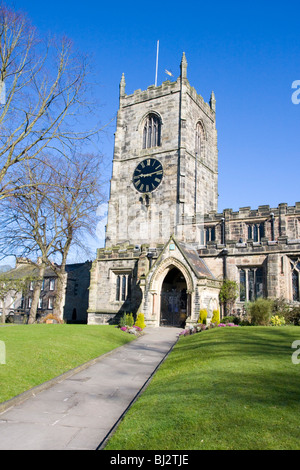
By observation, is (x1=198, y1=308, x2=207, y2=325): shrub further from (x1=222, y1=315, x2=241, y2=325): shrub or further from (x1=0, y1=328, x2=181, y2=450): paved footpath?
(x1=0, y1=328, x2=181, y2=450): paved footpath

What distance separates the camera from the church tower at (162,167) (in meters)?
37.4

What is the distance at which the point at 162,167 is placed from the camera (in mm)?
38875

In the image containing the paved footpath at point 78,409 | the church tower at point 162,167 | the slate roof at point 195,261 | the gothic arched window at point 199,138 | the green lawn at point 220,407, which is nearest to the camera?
the green lawn at point 220,407

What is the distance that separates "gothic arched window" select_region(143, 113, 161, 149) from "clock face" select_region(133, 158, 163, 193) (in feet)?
7.04

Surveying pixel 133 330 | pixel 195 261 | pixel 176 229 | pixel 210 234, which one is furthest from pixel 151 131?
pixel 133 330

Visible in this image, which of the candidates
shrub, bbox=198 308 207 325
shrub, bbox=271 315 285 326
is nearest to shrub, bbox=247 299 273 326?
shrub, bbox=271 315 285 326

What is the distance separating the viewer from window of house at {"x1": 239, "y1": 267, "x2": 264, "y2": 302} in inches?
963

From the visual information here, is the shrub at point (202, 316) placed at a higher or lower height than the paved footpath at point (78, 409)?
higher

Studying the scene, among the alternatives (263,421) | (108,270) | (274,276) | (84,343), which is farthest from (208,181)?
(263,421)

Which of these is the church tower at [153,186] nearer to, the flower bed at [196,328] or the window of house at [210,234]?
the window of house at [210,234]

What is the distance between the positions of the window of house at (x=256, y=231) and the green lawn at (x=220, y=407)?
22800 mm

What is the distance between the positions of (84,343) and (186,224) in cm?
2309

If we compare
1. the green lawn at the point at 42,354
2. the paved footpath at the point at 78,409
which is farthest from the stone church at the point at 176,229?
the paved footpath at the point at 78,409

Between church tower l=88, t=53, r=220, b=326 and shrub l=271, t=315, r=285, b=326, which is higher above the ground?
church tower l=88, t=53, r=220, b=326
